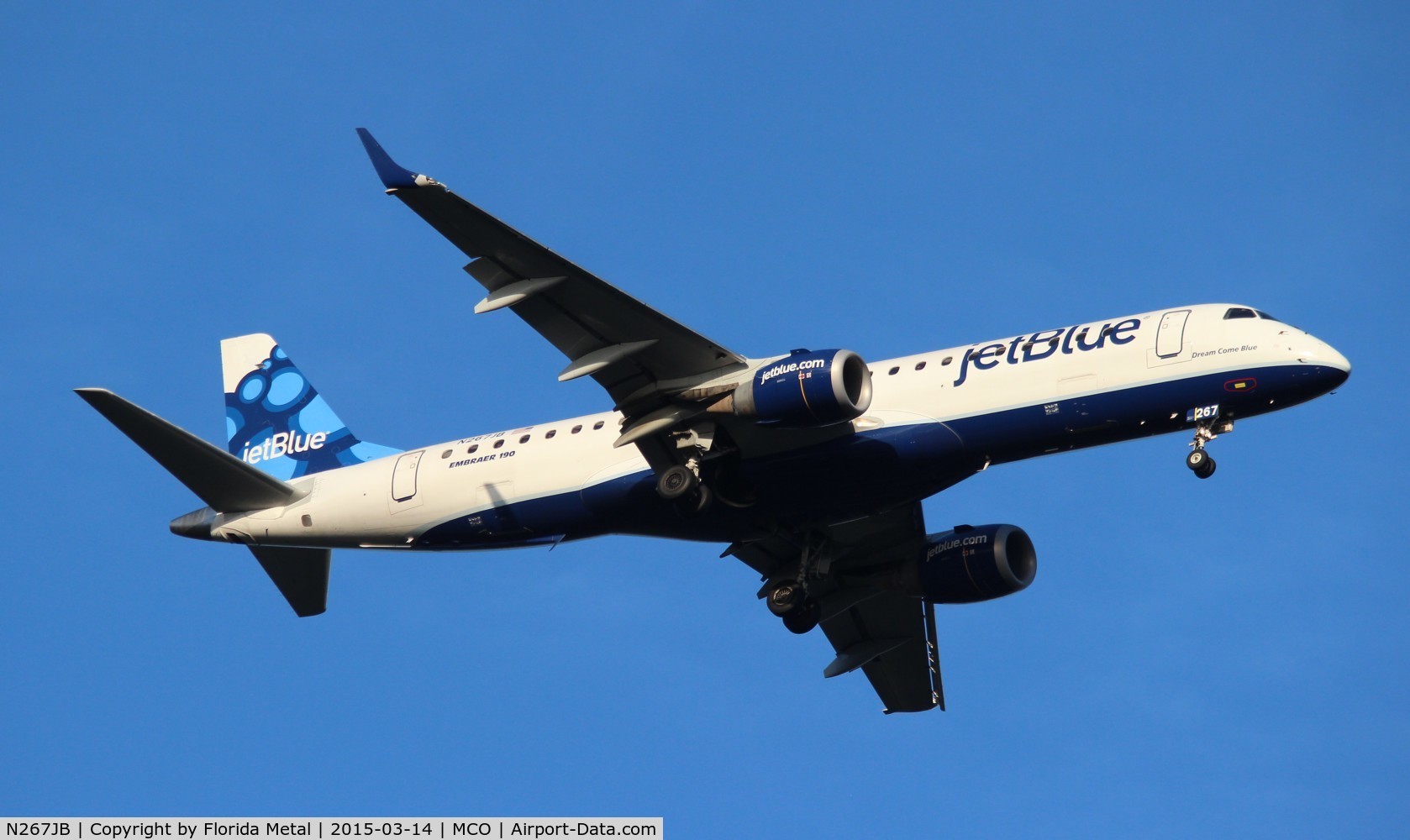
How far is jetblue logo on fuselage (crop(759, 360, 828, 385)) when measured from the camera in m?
35.1

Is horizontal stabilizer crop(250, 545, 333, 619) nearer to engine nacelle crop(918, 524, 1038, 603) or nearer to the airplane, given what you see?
the airplane

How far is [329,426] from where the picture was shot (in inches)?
1738

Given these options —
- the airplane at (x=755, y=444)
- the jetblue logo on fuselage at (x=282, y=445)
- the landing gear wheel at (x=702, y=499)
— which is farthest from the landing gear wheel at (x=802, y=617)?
the jetblue logo on fuselage at (x=282, y=445)

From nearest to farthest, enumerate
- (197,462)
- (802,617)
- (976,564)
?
(197,462) < (802,617) < (976,564)

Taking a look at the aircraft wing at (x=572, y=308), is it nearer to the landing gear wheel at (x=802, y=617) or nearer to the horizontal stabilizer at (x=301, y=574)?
the landing gear wheel at (x=802, y=617)

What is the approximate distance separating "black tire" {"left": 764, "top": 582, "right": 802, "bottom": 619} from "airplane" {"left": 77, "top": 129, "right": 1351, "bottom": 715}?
0.18 ft

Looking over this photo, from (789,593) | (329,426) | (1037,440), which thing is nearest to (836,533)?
(789,593)

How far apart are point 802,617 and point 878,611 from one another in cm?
426

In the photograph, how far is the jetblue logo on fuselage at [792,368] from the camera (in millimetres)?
35062

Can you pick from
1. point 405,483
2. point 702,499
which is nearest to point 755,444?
point 702,499

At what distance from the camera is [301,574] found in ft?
141

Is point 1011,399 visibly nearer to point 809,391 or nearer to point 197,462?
point 809,391

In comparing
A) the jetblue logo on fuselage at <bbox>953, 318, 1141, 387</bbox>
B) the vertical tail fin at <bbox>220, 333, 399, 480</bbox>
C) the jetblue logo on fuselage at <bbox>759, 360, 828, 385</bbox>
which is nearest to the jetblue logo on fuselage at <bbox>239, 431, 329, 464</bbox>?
the vertical tail fin at <bbox>220, 333, 399, 480</bbox>

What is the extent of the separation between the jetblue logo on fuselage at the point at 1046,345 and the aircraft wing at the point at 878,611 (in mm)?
6033
